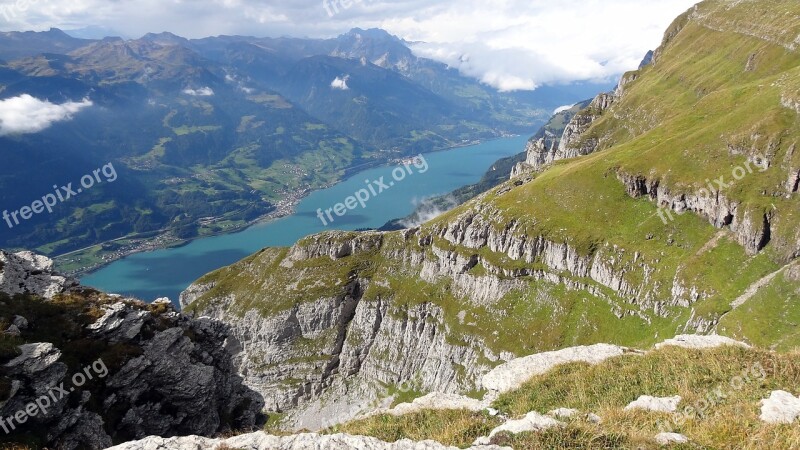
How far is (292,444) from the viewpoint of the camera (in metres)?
16.6

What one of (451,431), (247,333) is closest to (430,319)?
(247,333)

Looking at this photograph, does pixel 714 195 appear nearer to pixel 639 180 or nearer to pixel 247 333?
pixel 639 180

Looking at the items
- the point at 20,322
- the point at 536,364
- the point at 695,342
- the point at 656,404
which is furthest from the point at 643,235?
the point at 20,322

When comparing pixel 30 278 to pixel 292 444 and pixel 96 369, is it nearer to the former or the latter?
pixel 96 369

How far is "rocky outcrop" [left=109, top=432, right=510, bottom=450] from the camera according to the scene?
1616 centimetres

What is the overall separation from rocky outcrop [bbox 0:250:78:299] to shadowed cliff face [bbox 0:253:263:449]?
79 millimetres

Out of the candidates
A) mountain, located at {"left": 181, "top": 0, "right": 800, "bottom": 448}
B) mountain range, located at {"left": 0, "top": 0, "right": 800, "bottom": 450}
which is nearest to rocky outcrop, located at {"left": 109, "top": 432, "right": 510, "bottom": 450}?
mountain range, located at {"left": 0, "top": 0, "right": 800, "bottom": 450}

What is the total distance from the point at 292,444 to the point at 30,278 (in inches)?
1132

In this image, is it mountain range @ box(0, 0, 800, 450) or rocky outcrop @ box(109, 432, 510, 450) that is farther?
mountain range @ box(0, 0, 800, 450)

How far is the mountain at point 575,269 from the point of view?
253 feet

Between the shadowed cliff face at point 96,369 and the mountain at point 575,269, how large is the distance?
54.4 feet

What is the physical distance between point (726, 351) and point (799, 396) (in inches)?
212

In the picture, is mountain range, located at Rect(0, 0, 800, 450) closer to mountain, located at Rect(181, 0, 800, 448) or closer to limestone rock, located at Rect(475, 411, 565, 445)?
limestone rock, located at Rect(475, 411, 565, 445)

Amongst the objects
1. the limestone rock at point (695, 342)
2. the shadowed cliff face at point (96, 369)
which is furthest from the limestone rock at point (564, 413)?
the shadowed cliff face at point (96, 369)
